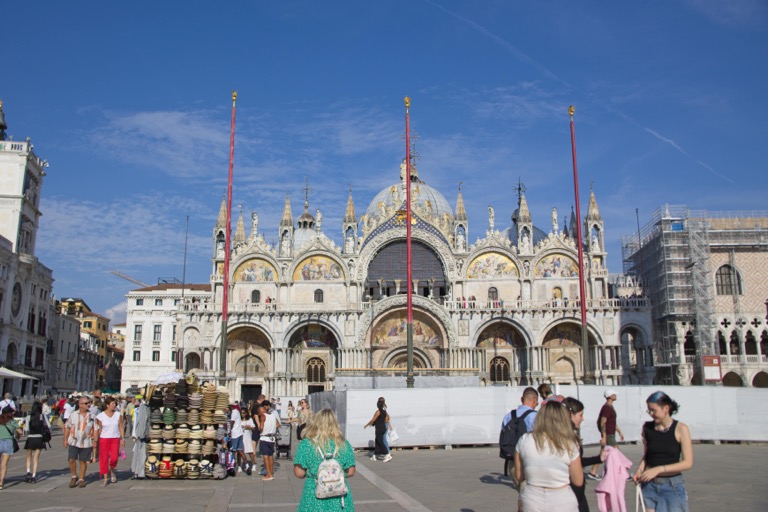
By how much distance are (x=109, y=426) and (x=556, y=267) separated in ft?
126

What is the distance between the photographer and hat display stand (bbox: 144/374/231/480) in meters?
15.0

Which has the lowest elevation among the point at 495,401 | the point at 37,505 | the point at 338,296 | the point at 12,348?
the point at 37,505

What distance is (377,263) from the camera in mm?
50062

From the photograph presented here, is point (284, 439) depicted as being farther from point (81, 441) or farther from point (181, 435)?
point (81, 441)

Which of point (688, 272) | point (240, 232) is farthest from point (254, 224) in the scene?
point (688, 272)

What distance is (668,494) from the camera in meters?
6.74

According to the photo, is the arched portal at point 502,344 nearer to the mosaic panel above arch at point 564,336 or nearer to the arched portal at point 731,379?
the mosaic panel above arch at point 564,336

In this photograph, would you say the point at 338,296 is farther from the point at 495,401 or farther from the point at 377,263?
the point at 495,401

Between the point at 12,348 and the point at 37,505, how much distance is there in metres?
40.5

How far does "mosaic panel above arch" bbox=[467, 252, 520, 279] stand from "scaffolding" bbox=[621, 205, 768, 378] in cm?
986

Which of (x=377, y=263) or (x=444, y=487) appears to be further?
(x=377, y=263)

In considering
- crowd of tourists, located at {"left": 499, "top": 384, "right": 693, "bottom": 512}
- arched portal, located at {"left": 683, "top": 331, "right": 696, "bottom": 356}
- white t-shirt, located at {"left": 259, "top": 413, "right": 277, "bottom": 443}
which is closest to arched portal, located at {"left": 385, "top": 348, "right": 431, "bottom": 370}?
arched portal, located at {"left": 683, "top": 331, "right": 696, "bottom": 356}

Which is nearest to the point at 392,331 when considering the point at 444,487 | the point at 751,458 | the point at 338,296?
the point at 338,296

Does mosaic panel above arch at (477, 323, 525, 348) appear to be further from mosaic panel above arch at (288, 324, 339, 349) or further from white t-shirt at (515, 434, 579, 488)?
white t-shirt at (515, 434, 579, 488)
